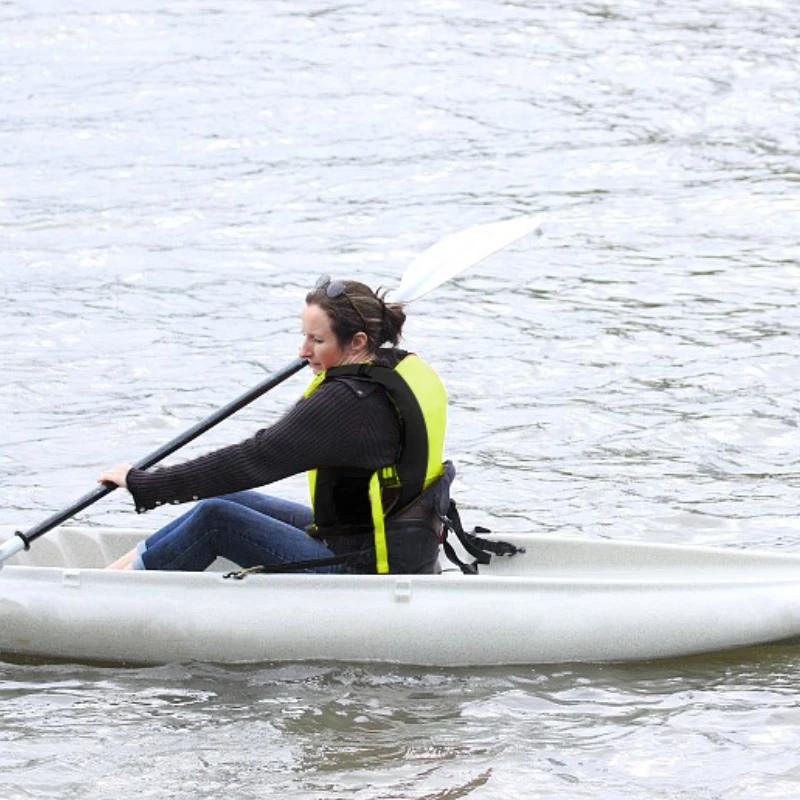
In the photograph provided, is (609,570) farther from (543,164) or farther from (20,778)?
(543,164)

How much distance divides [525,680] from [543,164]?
765 centimetres

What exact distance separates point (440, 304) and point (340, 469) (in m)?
4.94

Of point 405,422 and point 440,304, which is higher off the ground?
point 405,422

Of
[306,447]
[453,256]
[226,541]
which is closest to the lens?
[306,447]

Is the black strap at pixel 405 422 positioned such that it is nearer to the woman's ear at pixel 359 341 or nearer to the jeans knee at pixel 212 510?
the woman's ear at pixel 359 341

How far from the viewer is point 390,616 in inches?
204

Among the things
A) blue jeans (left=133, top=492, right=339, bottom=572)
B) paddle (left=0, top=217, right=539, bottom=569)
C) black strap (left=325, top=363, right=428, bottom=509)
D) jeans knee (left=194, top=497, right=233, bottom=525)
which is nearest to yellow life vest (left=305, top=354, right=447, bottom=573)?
black strap (left=325, top=363, right=428, bottom=509)

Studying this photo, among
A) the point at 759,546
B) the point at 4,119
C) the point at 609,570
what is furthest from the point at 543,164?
the point at 609,570

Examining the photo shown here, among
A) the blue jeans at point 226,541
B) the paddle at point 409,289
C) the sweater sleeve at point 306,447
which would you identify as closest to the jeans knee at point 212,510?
the blue jeans at point 226,541

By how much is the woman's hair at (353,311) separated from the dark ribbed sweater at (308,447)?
9 cm

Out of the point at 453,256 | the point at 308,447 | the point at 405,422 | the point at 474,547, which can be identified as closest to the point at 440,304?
the point at 453,256

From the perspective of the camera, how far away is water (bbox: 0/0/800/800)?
4887 millimetres

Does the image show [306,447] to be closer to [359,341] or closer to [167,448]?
[359,341]

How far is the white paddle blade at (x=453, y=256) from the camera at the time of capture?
19.1 feet
